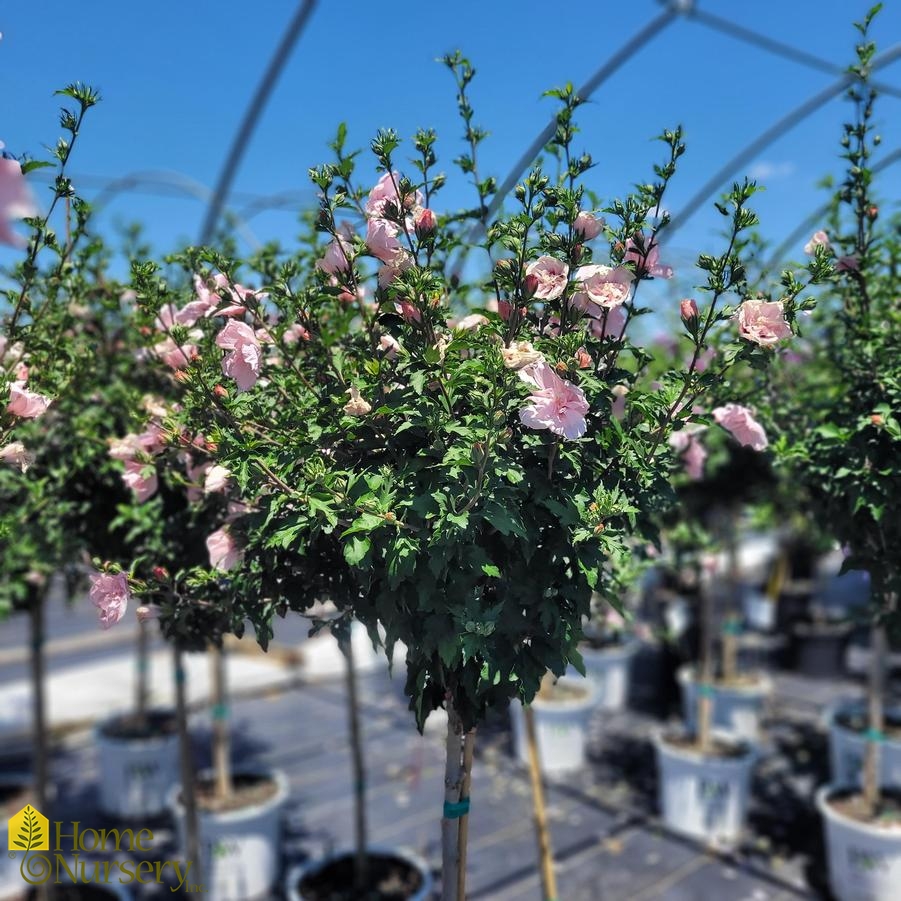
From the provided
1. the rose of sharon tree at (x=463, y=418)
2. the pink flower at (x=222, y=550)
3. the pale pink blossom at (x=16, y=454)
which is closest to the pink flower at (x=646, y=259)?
the rose of sharon tree at (x=463, y=418)

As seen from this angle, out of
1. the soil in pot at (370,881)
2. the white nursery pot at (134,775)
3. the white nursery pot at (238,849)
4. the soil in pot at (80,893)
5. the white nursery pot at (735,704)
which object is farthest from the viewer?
the white nursery pot at (735,704)

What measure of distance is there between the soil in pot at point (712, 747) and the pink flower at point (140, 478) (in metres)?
4.11

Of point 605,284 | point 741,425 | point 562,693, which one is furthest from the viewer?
point 562,693

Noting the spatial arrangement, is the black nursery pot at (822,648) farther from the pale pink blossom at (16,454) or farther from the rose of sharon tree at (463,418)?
the pale pink blossom at (16,454)

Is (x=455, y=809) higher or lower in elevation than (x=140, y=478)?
lower

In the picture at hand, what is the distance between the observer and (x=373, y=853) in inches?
149

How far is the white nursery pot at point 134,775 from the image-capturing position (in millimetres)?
4910

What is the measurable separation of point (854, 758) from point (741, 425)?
13.3 ft

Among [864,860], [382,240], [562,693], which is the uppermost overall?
[382,240]

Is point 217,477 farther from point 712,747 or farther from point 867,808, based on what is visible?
point 712,747

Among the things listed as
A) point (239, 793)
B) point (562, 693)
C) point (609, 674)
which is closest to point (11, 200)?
point (239, 793)

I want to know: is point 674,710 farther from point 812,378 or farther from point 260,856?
point 812,378

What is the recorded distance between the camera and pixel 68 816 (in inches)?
199

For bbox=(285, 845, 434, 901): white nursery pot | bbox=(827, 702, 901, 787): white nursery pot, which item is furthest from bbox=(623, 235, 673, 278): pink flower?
bbox=(827, 702, 901, 787): white nursery pot
